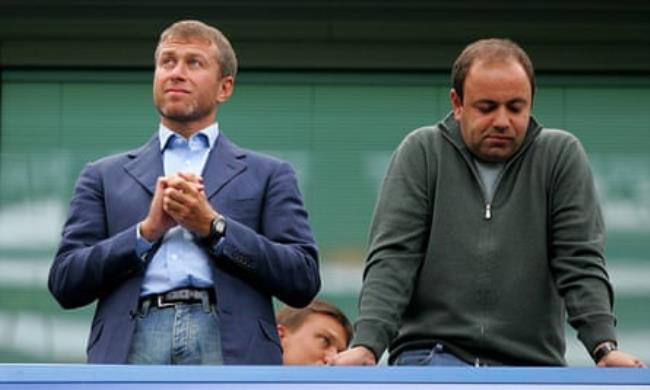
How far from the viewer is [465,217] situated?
596 centimetres

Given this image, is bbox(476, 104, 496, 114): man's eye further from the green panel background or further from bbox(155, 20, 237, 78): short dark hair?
the green panel background

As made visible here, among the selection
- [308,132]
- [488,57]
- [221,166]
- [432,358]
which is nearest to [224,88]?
[221,166]

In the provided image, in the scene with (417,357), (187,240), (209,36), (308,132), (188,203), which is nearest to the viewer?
(188,203)

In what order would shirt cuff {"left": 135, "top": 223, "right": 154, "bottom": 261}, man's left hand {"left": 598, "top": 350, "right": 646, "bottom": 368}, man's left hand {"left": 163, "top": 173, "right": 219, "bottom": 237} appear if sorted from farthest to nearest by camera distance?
shirt cuff {"left": 135, "top": 223, "right": 154, "bottom": 261} < man's left hand {"left": 163, "top": 173, "right": 219, "bottom": 237} < man's left hand {"left": 598, "top": 350, "right": 646, "bottom": 368}

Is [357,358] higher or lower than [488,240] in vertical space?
lower

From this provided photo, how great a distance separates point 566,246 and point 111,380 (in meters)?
1.51

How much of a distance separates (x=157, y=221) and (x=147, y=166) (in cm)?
37

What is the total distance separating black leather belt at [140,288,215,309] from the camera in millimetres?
5965

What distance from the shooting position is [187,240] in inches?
238

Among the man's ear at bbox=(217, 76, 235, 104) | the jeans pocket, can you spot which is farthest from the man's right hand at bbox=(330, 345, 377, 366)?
the man's ear at bbox=(217, 76, 235, 104)

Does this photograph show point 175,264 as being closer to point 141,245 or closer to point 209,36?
point 141,245

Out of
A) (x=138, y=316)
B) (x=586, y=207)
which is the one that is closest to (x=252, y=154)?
(x=138, y=316)

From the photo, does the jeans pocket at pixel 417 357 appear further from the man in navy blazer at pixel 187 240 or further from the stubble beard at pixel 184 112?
the stubble beard at pixel 184 112

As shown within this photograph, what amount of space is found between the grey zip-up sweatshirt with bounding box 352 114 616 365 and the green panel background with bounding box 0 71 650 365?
4.85 m
